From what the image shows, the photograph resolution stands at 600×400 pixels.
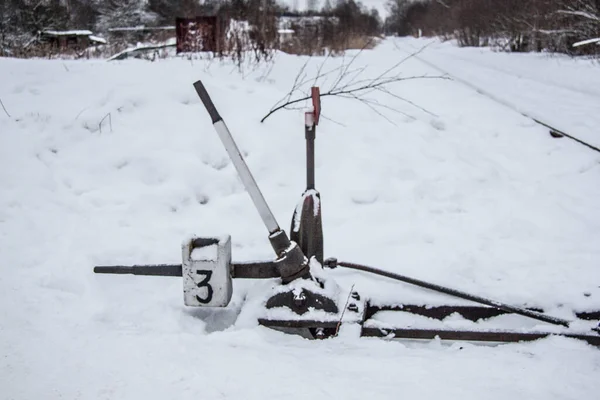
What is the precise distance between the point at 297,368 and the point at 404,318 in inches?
34.4

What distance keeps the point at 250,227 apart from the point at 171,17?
113ft

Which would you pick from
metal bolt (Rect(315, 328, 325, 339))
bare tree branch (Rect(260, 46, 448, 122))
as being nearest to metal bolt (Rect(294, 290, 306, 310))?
metal bolt (Rect(315, 328, 325, 339))

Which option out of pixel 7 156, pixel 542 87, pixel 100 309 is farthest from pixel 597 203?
pixel 542 87

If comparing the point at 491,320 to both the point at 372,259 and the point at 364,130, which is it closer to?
the point at 372,259

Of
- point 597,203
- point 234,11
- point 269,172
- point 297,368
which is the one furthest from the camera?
point 234,11

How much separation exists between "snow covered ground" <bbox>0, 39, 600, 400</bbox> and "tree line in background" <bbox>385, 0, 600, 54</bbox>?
1101cm

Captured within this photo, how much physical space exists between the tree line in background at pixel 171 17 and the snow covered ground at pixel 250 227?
3.14 m

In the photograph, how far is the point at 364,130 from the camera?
551 cm

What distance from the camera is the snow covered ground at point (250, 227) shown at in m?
2.22

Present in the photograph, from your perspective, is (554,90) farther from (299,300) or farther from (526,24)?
(526,24)

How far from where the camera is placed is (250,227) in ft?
12.7

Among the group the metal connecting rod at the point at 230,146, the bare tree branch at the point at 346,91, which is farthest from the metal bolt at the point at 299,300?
the bare tree branch at the point at 346,91

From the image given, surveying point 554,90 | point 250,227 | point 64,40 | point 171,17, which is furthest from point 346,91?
point 171,17

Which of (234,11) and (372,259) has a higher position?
(234,11)
